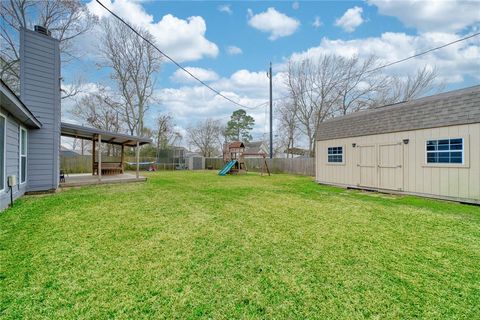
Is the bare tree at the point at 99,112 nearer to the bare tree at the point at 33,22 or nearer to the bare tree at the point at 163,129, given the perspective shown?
the bare tree at the point at 163,129

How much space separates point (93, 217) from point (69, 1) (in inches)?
578

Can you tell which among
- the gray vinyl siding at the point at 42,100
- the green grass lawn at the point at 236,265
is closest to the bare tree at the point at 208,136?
the gray vinyl siding at the point at 42,100

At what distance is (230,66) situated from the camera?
15.1 metres

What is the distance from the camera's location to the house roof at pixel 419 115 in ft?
19.2

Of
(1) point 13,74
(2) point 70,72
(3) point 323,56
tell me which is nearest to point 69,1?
(2) point 70,72

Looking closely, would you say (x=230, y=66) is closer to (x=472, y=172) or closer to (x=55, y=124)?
(x=55, y=124)

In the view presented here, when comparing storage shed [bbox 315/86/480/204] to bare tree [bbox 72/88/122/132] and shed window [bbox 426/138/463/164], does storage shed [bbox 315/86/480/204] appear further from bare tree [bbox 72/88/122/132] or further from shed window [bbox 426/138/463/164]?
bare tree [bbox 72/88/122/132]

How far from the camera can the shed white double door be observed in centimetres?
Answer: 728

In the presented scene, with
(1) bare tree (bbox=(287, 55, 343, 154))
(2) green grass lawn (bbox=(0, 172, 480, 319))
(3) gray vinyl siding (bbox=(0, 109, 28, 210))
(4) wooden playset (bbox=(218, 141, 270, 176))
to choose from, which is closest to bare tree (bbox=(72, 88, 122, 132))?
(4) wooden playset (bbox=(218, 141, 270, 176))

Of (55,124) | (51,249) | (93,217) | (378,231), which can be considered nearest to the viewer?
(51,249)

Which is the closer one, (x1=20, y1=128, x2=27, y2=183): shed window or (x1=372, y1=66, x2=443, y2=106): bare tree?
(x1=20, y1=128, x2=27, y2=183): shed window

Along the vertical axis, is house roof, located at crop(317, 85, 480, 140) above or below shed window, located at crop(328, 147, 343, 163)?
above

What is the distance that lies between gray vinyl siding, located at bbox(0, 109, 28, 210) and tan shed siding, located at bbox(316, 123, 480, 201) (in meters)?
10.1

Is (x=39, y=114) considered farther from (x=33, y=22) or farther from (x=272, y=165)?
(x=272, y=165)
